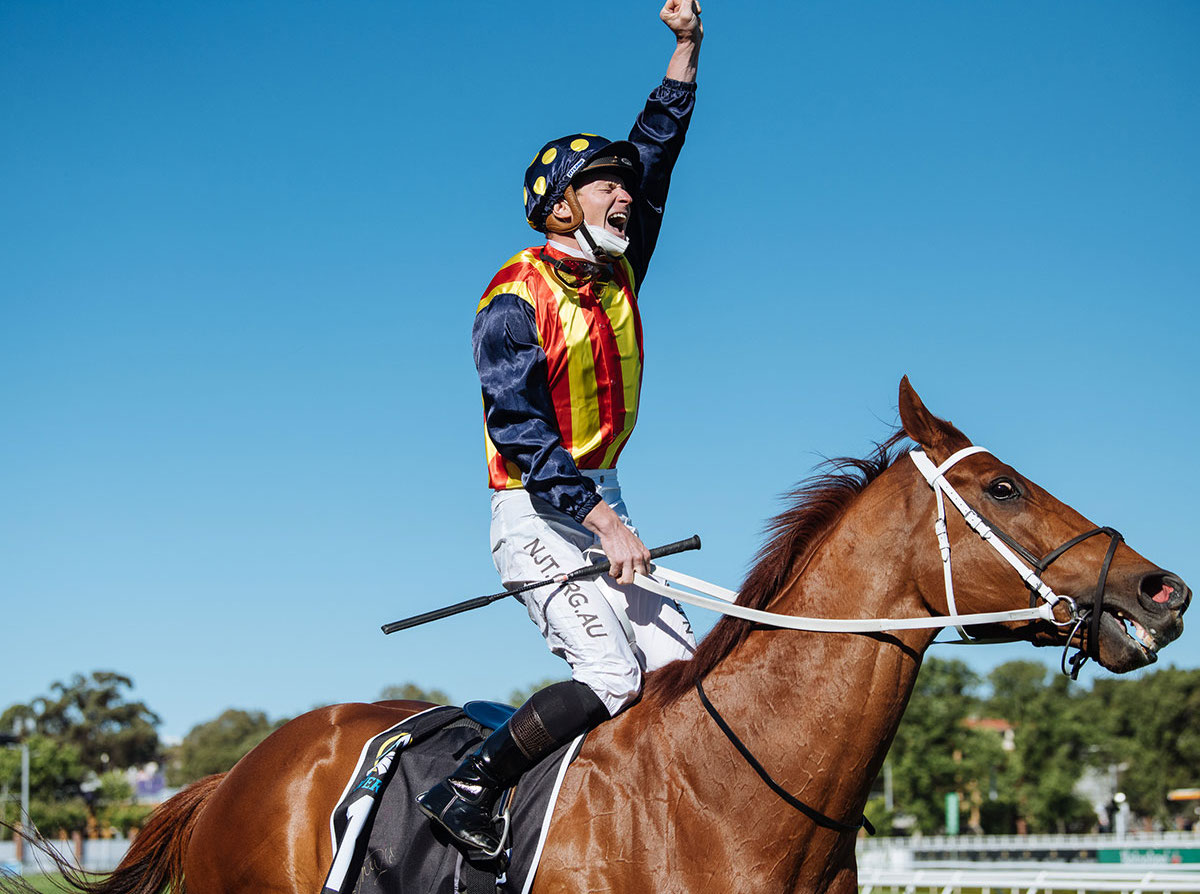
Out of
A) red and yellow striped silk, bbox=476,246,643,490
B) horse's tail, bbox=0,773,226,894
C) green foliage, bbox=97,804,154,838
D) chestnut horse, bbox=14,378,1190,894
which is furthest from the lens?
green foliage, bbox=97,804,154,838

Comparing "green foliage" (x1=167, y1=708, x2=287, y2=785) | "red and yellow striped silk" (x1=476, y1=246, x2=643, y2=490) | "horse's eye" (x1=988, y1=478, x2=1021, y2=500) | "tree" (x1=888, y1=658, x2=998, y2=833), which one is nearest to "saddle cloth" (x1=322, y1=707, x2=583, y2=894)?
"red and yellow striped silk" (x1=476, y1=246, x2=643, y2=490)

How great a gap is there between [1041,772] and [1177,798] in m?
13.5

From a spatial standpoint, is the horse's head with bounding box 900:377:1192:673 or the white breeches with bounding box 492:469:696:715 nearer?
the horse's head with bounding box 900:377:1192:673

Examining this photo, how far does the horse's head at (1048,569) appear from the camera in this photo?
346 centimetres

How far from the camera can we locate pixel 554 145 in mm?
4699

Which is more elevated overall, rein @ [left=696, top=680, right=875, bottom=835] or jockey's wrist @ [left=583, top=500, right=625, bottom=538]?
jockey's wrist @ [left=583, top=500, right=625, bottom=538]

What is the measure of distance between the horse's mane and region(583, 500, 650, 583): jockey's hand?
1.27 feet

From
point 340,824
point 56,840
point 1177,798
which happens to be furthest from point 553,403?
point 1177,798

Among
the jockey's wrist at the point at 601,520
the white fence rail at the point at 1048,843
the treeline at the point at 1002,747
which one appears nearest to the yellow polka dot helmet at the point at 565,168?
the jockey's wrist at the point at 601,520

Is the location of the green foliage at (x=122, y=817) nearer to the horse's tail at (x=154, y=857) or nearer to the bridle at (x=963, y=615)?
the horse's tail at (x=154, y=857)

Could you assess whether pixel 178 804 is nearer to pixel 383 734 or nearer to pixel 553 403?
pixel 383 734

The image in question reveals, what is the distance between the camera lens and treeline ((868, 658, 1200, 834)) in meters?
70.5

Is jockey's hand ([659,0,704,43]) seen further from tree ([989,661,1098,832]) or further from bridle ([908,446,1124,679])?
tree ([989,661,1098,832])

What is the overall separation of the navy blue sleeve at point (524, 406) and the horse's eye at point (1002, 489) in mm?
1364
